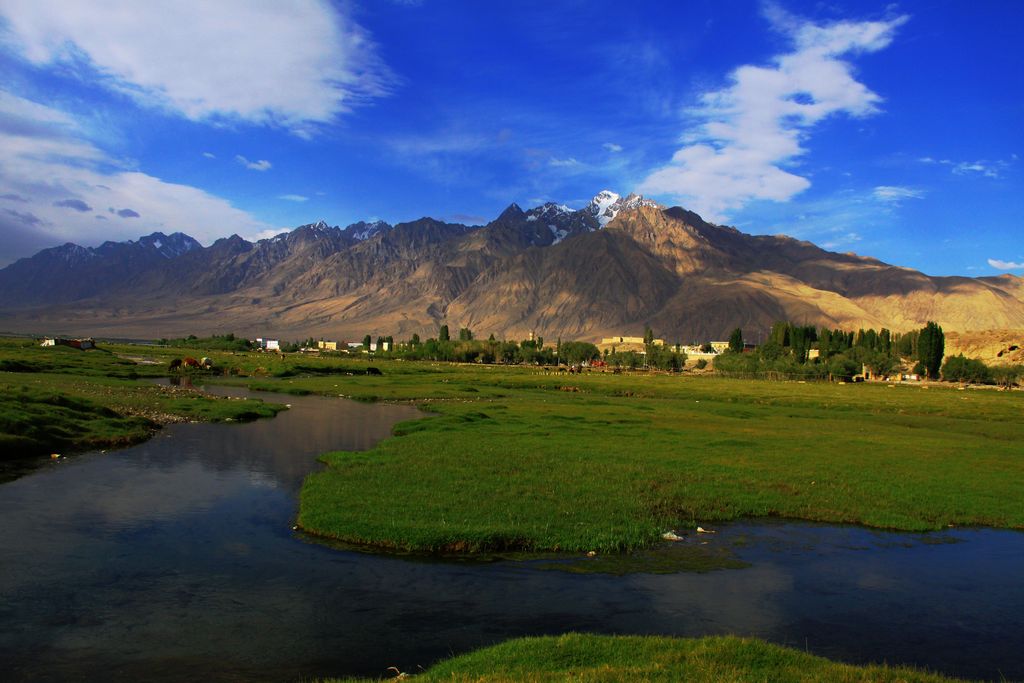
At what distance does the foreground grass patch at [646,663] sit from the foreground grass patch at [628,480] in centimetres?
811

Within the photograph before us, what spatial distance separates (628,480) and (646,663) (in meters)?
18.8

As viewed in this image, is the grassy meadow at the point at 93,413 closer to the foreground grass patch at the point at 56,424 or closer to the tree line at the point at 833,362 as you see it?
the foreground grass patch at the point at 56,424

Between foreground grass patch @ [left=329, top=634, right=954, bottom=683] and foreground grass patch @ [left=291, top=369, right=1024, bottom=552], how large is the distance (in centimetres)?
811

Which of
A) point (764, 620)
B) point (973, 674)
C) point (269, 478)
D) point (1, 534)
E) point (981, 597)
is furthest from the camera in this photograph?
point (269, 478)

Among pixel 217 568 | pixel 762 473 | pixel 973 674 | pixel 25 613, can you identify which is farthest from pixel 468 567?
pixel 762 473

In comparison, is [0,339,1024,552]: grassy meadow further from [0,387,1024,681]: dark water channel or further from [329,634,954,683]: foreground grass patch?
[329,634,954,683]: foreground grass patch

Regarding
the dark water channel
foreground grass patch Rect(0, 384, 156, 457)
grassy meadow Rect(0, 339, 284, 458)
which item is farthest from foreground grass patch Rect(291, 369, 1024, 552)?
grassy meadow Rect(0, 339, 284, 458)

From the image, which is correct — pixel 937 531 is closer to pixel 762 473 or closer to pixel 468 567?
pixel 762 473

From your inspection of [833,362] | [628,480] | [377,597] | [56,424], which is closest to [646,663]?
[377,597]

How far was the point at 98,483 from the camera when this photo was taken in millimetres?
28797

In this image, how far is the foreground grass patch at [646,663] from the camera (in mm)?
11922

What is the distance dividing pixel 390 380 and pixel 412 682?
3865 inches

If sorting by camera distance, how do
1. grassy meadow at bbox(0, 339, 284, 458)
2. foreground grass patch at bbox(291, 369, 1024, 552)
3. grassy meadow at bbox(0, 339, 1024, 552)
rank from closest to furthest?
foreground grass patch at bbox(291, 369, 1024, 552) → grassy meadow at bbox(0, 339, 1024, 552) → grassy meadow at bbox(0, 339, 284, 458)

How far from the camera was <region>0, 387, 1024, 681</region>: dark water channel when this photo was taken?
14469mm
